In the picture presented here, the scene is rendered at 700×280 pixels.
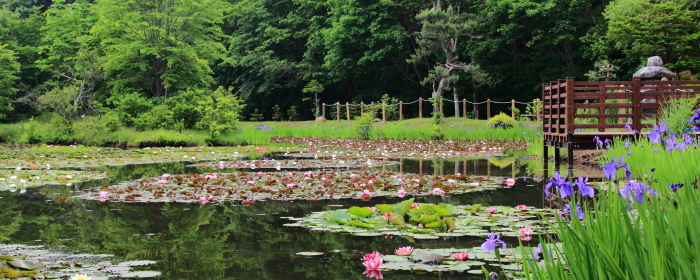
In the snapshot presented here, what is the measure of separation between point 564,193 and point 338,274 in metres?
1.33

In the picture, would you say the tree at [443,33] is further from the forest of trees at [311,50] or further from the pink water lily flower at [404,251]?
the pink water lily flower at [404,251]

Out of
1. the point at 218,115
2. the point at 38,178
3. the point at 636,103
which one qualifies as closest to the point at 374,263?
the point at 38,178

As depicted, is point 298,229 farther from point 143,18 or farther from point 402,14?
point 402,14

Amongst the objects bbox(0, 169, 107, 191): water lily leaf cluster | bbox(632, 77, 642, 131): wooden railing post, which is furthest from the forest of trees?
bbox(632, 77, 642, 131): wooden railing post

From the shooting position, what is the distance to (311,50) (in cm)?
3089

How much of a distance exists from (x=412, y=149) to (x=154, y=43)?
11270 millimetres

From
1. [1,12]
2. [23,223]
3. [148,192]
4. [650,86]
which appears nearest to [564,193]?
[23,223]

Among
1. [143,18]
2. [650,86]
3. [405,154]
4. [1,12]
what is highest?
[1,12]

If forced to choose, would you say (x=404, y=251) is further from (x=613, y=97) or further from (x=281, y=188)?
(x=613, y=97)

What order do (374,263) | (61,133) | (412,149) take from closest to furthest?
(374,263) → (412,149) → (61,133)

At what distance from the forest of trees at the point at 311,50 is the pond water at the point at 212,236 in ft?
42.0

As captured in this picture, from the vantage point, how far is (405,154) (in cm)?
1203

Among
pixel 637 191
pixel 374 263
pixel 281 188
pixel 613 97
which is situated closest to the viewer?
pixel 637 191

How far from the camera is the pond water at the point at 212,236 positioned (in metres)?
3.16
